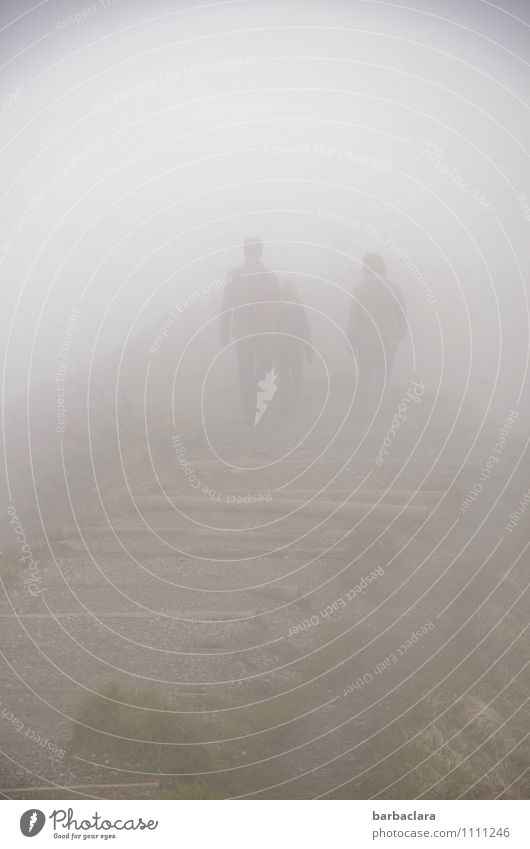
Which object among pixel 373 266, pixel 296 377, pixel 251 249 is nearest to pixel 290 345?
pixel 296 377

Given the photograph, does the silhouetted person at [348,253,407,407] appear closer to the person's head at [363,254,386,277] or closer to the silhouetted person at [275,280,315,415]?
the person's head at [363,254,386,277]

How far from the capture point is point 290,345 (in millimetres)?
14359

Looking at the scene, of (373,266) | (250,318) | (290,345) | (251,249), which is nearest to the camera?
(251,249)

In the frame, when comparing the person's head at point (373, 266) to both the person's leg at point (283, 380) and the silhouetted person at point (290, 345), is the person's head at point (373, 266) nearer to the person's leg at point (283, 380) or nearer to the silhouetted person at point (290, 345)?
the silhouetted person at point (290, 345)

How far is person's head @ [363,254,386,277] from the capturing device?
48.1ft

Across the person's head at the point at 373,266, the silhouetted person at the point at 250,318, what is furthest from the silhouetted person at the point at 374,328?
the silhouetted person at the point at 250,318

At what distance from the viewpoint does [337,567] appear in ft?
33.0

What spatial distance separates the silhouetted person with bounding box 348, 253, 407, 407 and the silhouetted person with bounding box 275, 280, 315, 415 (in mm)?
839

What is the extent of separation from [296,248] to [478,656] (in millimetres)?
9884

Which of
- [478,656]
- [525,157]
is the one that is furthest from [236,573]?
[525,157]

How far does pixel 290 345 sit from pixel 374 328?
4.61 feet

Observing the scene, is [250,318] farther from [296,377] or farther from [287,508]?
[287,508]

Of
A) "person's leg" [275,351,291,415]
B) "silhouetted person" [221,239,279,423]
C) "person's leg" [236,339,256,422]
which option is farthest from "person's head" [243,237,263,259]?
"person's leg" [275,351,291,415]

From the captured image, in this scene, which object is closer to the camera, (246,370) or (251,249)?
(251,249)
